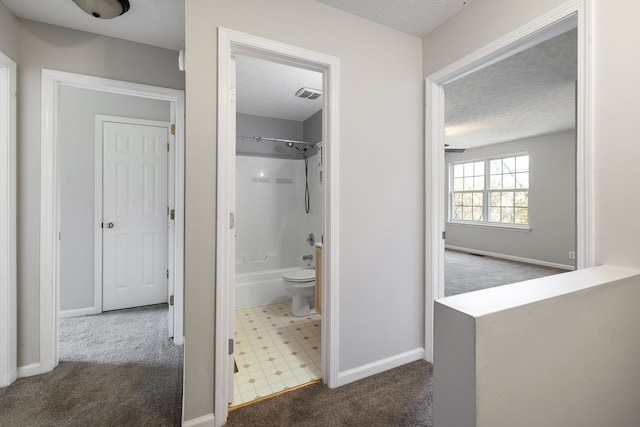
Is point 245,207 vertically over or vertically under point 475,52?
under

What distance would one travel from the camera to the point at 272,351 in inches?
91.5

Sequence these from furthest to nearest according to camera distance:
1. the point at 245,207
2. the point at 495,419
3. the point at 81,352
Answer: the point at 245,207, the point at 81,352, the point at 495,419

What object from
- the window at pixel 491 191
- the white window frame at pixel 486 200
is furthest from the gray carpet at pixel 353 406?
the window at pixel 491 191

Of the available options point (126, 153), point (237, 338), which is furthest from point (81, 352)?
point (126, 153)

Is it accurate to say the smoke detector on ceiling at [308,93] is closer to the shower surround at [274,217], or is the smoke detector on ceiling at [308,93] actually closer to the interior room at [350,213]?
the shower surround at [274,217]

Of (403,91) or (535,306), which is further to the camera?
(403,91)

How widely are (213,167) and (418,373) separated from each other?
1.90m

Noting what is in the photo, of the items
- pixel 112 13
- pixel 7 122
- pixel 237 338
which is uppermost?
pixel 112 13

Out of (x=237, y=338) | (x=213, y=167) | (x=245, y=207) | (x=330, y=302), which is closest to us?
(x=213, y=167)

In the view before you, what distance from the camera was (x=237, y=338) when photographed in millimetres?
2574

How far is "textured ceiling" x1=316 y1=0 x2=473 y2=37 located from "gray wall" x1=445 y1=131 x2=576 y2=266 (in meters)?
4.44

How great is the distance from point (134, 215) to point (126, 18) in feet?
6.45

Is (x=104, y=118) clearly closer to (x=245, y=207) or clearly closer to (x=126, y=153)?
(x=126, y=153)

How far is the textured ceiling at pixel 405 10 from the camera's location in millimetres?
1778
